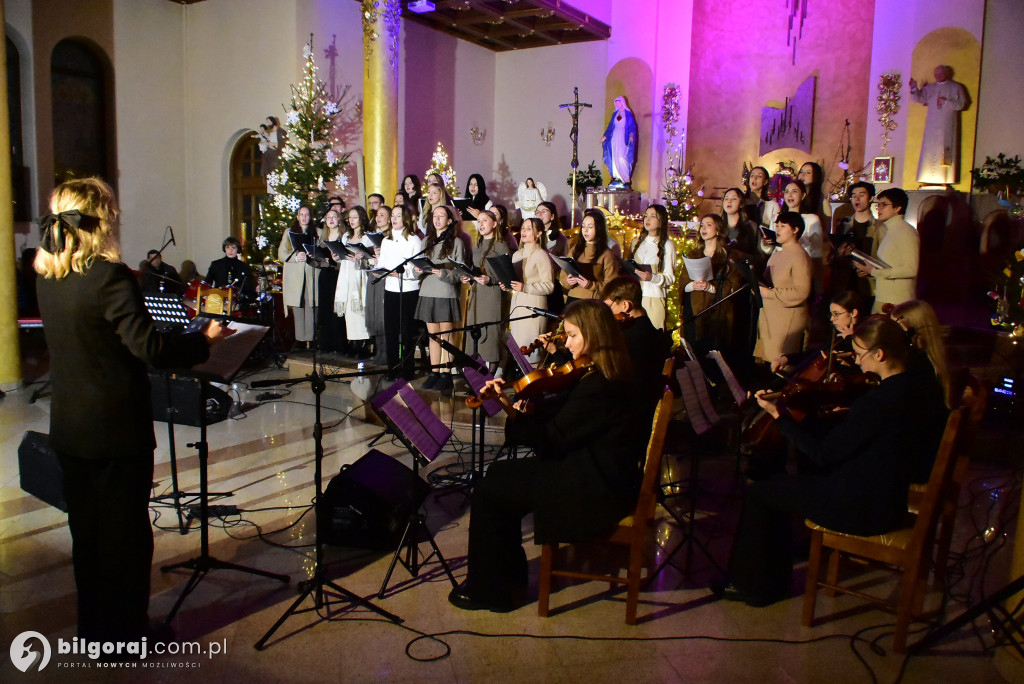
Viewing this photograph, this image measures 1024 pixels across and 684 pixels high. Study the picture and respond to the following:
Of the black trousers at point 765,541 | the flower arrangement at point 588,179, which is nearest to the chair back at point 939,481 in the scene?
the black trousers at point 765,541

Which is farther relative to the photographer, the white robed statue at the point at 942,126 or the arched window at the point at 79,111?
the arched window at the point at 79,111

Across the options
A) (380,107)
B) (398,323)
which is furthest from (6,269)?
(380,107)

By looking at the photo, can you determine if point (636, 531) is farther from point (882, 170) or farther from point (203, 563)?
point (882, 170)

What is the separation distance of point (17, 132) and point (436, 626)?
Result: 429 inches

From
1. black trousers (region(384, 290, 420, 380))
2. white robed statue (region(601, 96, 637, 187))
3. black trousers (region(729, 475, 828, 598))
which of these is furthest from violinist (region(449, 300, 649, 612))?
white robed statue (region(601, 96, 637, 187))

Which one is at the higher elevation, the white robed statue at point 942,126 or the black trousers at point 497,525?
the white robed statue at point 942,126

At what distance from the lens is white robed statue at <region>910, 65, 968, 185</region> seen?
33.0 ft

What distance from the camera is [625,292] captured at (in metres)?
4.38

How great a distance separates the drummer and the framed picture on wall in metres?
8.96

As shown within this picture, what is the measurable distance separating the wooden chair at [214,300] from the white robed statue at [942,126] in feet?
30.5

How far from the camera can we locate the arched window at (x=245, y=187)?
12.6 metres

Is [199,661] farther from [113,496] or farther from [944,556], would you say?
[944,556]

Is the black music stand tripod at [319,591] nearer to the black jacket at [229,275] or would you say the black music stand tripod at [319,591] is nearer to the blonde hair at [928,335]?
the blonde hair at [928,335]

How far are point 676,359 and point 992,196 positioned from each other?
25.4 ft
